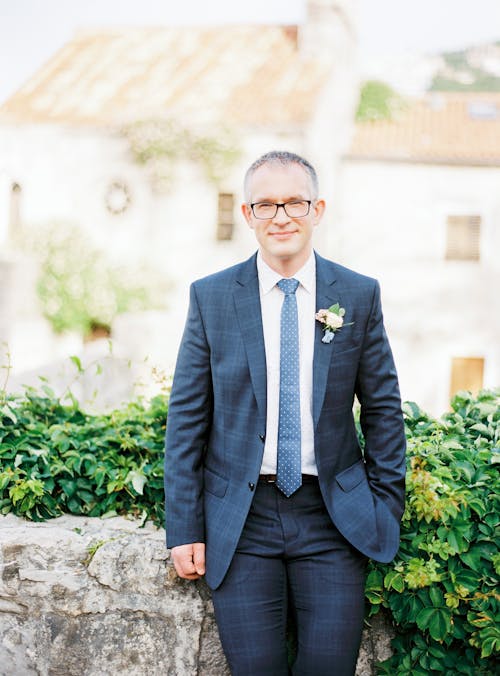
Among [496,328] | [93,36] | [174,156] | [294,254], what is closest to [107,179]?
[174,156]

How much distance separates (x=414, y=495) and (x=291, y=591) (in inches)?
20.5

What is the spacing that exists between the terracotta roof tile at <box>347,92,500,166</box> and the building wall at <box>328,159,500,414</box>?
24 centimetres

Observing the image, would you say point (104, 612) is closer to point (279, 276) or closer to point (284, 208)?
point (279, 276)

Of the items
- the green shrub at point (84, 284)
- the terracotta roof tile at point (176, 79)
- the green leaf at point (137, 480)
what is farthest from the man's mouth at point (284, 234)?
the green shrub at point (84, 284)

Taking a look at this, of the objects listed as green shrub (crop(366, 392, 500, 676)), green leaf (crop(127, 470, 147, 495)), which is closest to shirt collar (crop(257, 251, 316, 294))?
green shrub (crop(366, 392, 500, 676))

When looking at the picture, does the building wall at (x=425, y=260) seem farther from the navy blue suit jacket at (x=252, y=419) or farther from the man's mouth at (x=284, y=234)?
the man's mouth at (x=284, y=234)

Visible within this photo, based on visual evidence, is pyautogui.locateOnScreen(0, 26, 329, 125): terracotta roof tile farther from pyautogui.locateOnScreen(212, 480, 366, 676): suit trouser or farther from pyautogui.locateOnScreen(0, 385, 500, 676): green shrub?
pyautogui.locateOnScreen(212, 480, 366, 676): suit trouser

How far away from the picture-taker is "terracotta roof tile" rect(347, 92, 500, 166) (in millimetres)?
18109

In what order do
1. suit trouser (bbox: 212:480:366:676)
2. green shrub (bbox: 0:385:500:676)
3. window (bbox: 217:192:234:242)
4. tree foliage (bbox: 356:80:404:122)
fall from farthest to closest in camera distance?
tree foliage (bbox: 356:80:404:122)
window (bbox: 217:192:234:242)
green shrub (bbox: 0:385:500:676)
suit trouser (bbox: 212:480:366:676)

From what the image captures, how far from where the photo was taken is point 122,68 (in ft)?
67.1

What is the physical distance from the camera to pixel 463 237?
18.2 metres

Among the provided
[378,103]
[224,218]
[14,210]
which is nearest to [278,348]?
[224,218]

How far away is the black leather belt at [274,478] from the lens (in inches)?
96.2

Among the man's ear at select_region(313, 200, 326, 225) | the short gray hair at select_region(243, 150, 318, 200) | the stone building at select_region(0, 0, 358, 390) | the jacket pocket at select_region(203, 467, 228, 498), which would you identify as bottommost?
the jacket pocket at select_region(203, 467, 228, 498)
